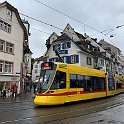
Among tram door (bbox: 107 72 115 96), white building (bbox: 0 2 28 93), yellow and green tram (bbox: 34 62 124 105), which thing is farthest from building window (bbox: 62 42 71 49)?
yellow and green tram (bbox: 34 62 124 105)

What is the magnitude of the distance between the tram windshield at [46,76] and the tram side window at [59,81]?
13.0 inches

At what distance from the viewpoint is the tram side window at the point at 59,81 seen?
19.6m

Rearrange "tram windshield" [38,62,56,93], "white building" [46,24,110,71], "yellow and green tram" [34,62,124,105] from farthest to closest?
"white building" [46,24,110,71] → "tram windshield" [38,62,56,93] → "yellow and green tram" [34,62,124,105]

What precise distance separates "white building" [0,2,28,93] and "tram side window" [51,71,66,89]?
14549mm

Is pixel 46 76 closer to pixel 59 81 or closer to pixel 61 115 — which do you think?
pixel 59 81

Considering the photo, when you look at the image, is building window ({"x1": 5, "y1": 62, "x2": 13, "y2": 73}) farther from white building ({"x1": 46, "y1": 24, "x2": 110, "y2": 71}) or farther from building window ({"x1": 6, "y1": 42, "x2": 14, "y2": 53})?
white building ({"x1": 46, "y1": 24, "x2": 110, "y2": 71})

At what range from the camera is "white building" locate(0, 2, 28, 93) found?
34031mm

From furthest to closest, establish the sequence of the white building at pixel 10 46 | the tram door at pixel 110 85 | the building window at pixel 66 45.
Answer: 1. the building window at pixel 66 45
2. the white building at pixel 10 46
3. the tram door at pixel 110 85

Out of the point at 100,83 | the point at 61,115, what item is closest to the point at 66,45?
the point at 100,83

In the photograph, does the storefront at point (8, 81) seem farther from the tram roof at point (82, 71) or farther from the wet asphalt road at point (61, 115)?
the wet asphalt road at point (61, 115)

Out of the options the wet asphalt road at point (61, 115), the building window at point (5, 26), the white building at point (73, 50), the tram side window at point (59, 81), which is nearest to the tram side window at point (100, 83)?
the tram side window at point (59, 81)

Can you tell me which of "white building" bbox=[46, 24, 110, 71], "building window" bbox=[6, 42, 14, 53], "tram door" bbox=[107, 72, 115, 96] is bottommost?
"tram door" bbox=[107, 72, 115, 96]

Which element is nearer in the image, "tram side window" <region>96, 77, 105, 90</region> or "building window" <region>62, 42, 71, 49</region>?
"tram side window" <region>96, 77, 105, 90</region>

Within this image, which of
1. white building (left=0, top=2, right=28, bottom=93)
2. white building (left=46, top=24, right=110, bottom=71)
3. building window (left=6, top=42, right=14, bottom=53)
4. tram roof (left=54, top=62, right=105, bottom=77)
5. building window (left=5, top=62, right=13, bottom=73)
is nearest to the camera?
tram roof (left=54, top=62, right=105, bottom=77)
